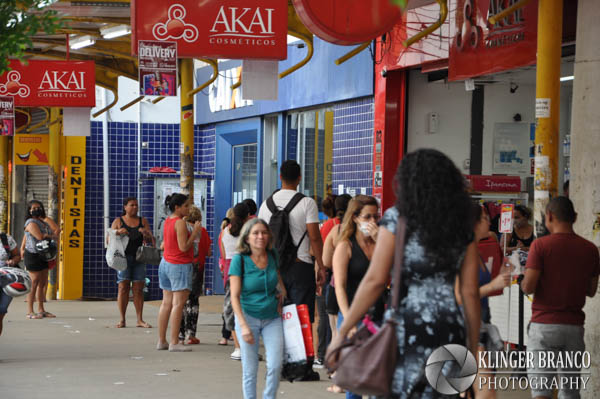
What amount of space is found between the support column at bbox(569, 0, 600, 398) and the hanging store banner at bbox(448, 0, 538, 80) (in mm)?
1646

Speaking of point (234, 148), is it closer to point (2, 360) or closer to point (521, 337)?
point (2, 360)

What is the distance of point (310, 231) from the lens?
929cm

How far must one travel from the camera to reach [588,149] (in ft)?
27.0

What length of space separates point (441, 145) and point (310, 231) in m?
4.72

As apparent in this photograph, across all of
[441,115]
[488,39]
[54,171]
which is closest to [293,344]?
[488,39]

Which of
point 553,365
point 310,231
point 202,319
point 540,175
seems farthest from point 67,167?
point 553,365

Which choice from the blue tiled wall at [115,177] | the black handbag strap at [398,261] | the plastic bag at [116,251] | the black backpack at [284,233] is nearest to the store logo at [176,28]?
the black backpack at [284,233]

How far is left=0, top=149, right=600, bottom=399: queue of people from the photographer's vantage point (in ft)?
14.7

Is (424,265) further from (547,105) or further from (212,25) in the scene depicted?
(212,25)

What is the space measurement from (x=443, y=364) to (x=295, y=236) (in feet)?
16.2

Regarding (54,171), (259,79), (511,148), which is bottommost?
(54,171)

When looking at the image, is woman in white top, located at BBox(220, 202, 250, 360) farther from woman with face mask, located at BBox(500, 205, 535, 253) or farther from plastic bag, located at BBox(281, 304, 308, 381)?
woman with face mask, located at BBox(500, 205, 535, 253)

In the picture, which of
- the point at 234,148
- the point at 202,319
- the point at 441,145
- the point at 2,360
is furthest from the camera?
the point at 234,148

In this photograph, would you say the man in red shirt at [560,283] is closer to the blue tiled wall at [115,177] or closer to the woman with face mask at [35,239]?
the woman with face mask at [35,239]
